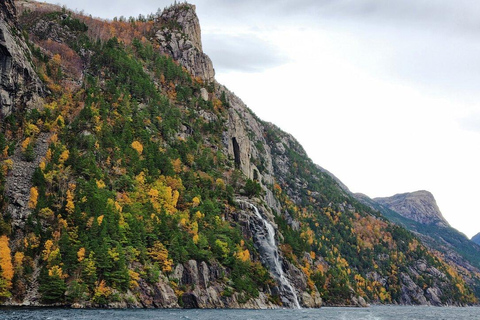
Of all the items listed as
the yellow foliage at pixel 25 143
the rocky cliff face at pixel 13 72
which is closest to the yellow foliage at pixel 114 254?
the yellow foliage at pixel 25 143

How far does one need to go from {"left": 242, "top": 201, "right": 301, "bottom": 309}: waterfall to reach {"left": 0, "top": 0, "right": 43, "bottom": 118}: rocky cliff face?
72.9 m

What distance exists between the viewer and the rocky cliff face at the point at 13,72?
371 feet

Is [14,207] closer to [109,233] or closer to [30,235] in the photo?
[30,235]

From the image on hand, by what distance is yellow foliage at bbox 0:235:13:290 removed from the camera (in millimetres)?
78188

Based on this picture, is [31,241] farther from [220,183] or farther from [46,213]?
[220,183]

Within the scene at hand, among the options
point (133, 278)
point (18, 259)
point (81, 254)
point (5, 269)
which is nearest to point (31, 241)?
point (18, 259)

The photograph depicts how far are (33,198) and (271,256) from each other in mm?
72811

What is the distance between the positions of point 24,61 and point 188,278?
69028mm

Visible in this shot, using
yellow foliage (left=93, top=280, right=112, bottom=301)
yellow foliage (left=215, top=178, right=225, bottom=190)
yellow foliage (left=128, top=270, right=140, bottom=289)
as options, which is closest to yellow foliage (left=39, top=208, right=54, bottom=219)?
yellow foliage (left=93, top=280, right=112, bottom=301)

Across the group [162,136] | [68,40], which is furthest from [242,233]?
[68,40]

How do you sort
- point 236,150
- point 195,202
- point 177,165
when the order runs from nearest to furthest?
1. point 195,202
2. point 177,165
3. point 236,150

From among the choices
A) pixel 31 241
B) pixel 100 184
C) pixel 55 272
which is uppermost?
pixel 100 184

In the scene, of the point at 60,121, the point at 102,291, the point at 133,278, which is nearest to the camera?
the point at 102,291

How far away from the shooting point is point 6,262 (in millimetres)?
80312
